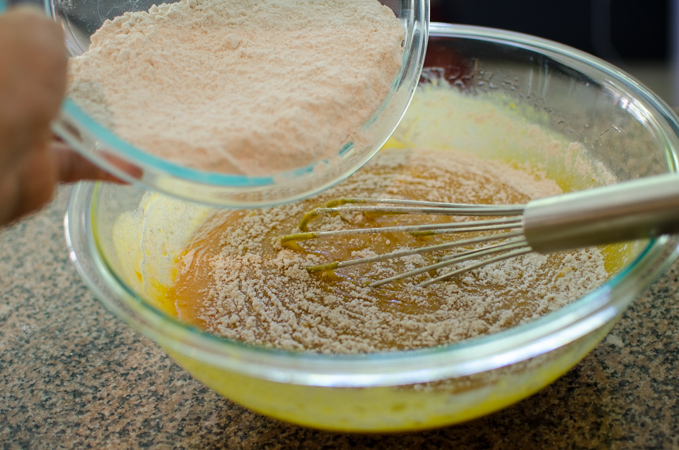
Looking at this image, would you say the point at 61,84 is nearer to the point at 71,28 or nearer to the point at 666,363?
the point at 71,28

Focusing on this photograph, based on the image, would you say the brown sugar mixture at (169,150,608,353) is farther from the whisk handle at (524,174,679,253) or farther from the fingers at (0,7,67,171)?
the fingers at (0,7,67,171)

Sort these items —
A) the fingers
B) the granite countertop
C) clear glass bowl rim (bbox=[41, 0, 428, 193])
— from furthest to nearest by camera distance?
the granite countertop < clear glass bowl rim (bbox=[41, 0, 428, 193]) < the fingers

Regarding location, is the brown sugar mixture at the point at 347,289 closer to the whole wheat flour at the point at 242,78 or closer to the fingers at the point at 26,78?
the whole wheat flour at the point at 242,78

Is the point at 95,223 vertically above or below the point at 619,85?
below

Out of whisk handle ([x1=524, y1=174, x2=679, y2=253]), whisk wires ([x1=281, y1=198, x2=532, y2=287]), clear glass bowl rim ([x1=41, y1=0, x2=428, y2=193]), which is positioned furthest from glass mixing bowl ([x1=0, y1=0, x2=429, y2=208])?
whisk handle ([x1=524, y1=174, x2=679, y2=253])

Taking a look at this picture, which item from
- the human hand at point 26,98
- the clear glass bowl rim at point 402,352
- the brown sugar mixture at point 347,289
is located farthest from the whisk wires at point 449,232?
the human hand at point 26,98

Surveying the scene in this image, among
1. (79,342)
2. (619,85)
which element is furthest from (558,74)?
(79,342)
